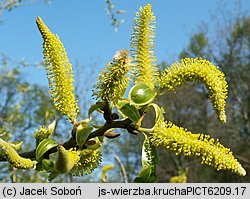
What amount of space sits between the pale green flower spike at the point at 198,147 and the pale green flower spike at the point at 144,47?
0.27ft

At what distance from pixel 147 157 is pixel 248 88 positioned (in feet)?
51.0

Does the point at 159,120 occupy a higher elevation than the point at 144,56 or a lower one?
lower

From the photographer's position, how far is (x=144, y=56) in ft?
2.25

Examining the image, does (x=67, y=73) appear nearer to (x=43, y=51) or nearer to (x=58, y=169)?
(x=43, y=51)

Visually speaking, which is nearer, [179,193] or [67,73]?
[67,73]

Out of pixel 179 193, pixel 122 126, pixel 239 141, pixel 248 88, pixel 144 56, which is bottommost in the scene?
pixel 179 193

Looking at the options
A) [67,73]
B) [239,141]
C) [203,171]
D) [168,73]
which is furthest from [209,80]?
[203,171]

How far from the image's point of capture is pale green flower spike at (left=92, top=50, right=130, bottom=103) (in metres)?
0.59

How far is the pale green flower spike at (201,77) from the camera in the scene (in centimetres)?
65

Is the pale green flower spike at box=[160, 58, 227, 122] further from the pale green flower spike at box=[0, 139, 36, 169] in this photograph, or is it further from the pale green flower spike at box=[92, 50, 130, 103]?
the pale green flower spike at box=[0, 139, 36, 169]

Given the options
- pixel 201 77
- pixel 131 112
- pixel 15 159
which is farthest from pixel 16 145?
pixel 201 77

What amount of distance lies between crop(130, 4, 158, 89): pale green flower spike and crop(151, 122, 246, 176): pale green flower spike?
82 mm

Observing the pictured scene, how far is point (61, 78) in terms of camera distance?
676mm

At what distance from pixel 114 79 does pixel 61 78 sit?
0.12m
